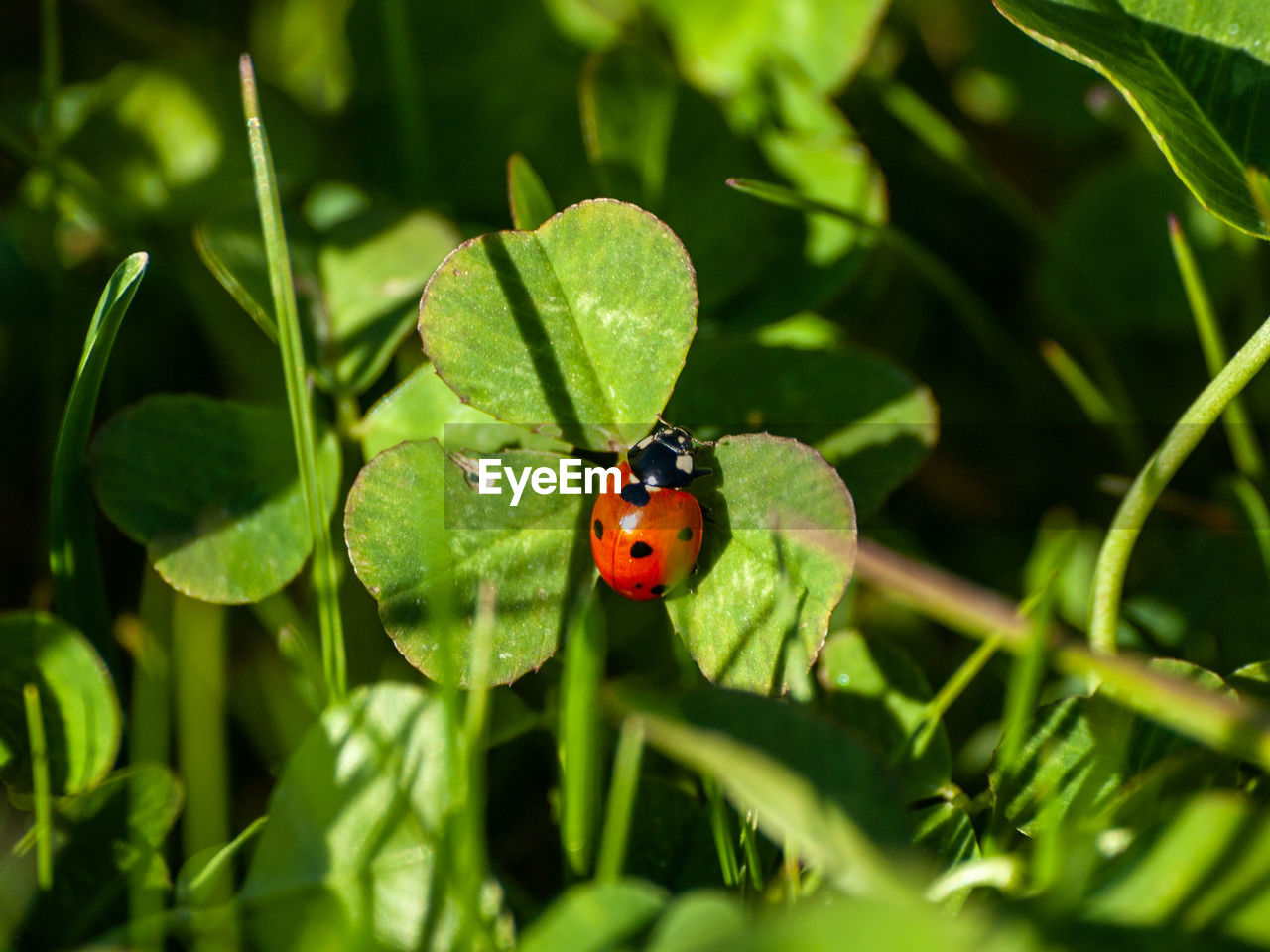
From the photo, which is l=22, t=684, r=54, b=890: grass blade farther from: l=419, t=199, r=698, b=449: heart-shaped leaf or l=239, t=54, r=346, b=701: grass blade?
l=419, t=199, r=698, b=449: heart-shaped leaf

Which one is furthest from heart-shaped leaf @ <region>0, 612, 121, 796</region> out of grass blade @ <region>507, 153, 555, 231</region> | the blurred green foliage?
grass blade @ <region>507, 153, 555, 231</region>

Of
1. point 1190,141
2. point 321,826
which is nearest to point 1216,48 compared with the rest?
point 1190,141

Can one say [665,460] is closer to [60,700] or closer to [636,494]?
[636,494]

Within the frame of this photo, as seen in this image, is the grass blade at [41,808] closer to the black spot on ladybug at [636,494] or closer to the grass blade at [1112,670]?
the black spot on ladybug at [636,494]

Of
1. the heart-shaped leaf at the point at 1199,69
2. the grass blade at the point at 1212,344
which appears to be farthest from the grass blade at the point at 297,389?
the grass blade at the point at 1212,344

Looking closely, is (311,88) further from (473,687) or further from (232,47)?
(473,687)
